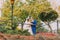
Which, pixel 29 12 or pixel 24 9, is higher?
pixel 24 9

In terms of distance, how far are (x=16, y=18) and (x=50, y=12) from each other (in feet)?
5.74

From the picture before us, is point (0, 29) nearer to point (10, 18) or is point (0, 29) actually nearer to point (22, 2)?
point (10, 18)

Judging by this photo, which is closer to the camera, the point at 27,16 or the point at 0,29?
the point at 0,29

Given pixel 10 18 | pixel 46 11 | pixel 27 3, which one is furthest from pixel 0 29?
pixel 27 3

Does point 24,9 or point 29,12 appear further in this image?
point 29,12

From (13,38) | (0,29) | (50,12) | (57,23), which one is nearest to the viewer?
(13,38)

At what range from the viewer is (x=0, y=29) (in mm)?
11422

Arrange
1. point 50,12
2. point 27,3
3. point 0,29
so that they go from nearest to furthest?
point 0,29 → point 50,12 → point 27,3

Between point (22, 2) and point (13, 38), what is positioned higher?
point (22, 2)

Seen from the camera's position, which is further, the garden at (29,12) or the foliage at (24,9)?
the foliage at (24,9)

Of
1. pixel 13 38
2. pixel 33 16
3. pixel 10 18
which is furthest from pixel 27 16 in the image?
pixel 13 38

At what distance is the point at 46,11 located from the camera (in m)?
13.2

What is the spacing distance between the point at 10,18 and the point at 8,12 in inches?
33.3

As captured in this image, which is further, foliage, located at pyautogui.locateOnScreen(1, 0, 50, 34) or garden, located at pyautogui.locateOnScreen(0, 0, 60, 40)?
foliage, located at pyautogui.locateOnScreen(1, 0, 50, 34)
